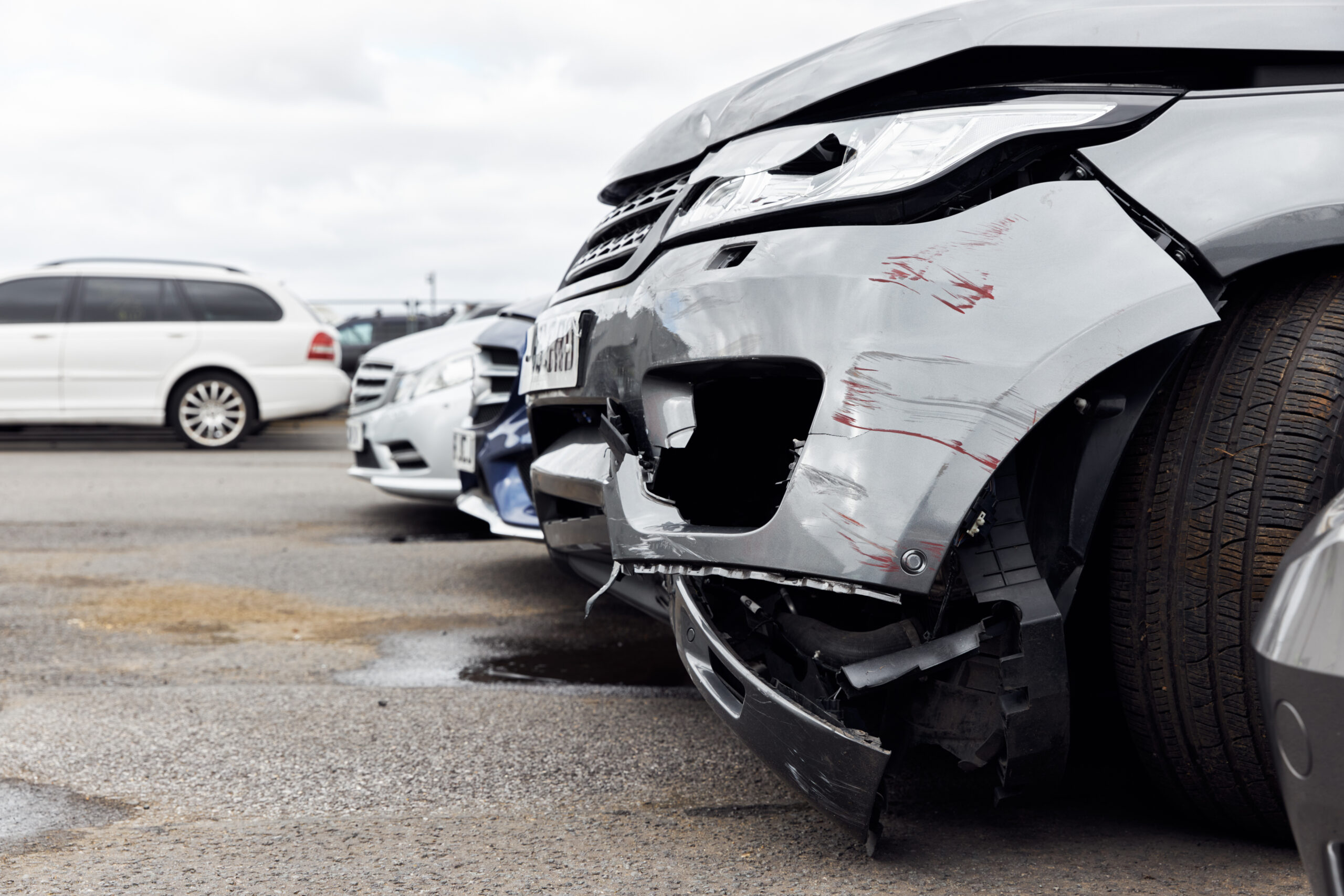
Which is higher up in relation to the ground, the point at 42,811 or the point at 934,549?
the point at 934,549

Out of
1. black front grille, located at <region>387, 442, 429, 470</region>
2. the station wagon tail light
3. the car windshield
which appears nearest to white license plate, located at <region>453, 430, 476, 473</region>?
black front grille, located at <region>387, 442, 429, 470</region>

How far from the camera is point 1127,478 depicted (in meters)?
1.80

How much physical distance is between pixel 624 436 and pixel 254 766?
3.69 feet

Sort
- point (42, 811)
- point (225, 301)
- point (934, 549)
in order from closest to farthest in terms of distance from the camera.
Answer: point (934, 549), point (42, 811), point (225, 301)

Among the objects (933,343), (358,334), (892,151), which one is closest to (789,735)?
(933,343)

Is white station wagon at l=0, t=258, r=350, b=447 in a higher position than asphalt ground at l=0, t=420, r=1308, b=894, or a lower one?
higher

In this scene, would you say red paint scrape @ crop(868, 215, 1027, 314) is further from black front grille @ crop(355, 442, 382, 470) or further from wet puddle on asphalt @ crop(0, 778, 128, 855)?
black front grille @ crop(355, 442, 382, 470)

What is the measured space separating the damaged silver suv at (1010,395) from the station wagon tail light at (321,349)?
31.9 ft

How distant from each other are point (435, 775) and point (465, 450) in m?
1.93

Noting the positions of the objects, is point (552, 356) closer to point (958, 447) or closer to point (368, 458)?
point (958, 447)

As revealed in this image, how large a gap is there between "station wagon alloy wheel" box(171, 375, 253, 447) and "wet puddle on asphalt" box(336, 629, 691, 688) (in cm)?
788

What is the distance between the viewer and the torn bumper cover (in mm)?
1618

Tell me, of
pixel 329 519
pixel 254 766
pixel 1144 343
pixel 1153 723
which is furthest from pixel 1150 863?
pixel 329 519

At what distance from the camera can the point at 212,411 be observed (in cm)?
1094
